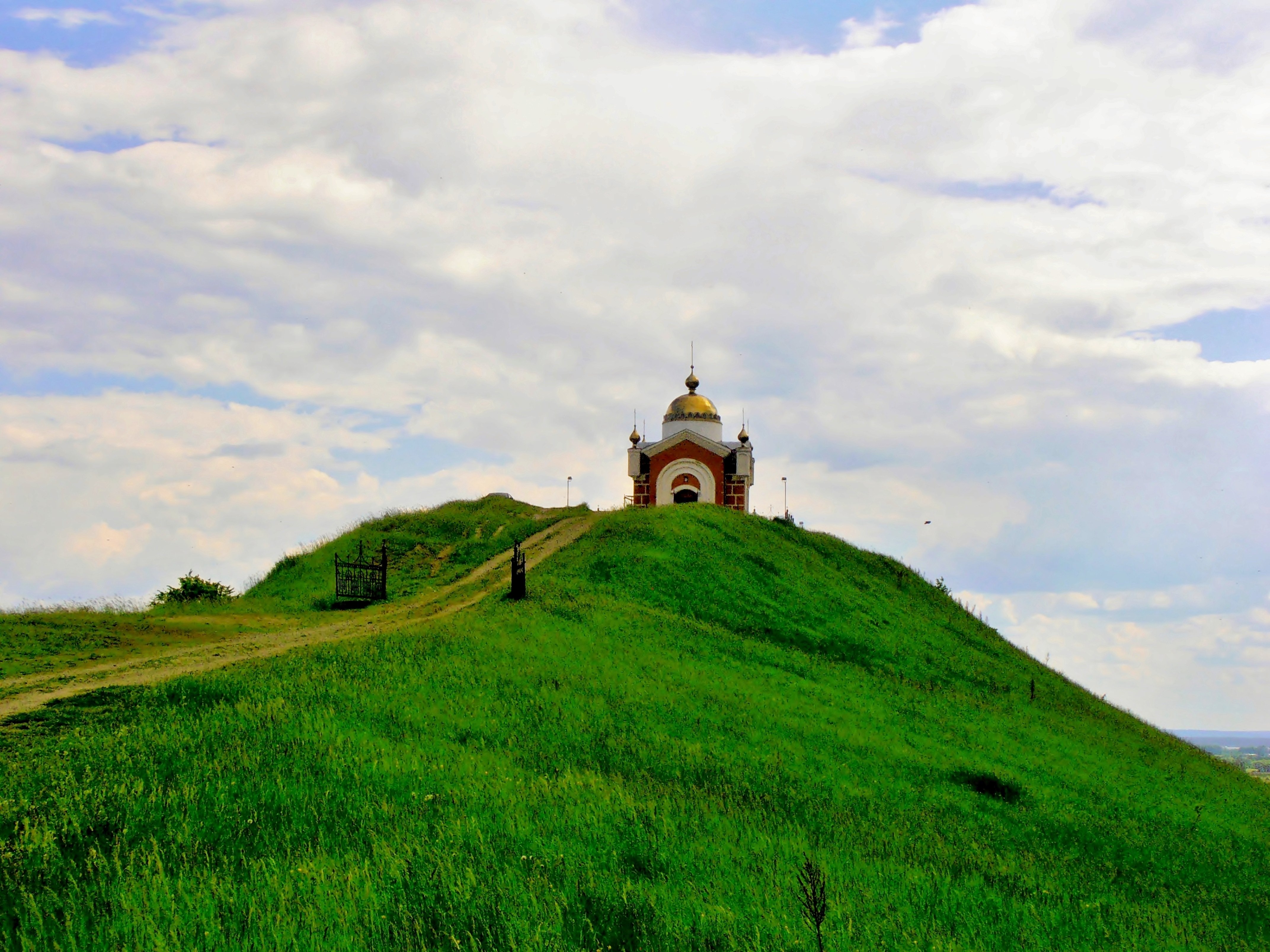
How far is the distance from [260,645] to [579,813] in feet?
43.5

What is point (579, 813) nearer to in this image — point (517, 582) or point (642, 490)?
point (517, 582)

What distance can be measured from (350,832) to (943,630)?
30453mm

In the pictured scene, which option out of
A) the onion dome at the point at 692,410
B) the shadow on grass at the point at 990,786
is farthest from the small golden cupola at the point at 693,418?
→ the shadow on grass at the point at 990,786

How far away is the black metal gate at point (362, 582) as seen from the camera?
93.9ft

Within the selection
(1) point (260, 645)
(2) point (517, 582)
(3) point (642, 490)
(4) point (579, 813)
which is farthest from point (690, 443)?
(4) point (579, 813)

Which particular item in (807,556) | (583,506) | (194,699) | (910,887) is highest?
(583,506)

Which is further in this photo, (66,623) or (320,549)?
(320,549)

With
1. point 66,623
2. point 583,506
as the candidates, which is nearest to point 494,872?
point 66,623

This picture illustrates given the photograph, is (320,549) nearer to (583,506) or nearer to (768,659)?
(583,506)

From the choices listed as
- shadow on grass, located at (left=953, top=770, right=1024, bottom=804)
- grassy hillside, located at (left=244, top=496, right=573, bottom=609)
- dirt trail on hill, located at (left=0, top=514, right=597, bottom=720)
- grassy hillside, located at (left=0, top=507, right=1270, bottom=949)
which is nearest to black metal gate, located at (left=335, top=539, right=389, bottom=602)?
grassy hillside, located at (left=244, top=496, right=573, bottom=609)

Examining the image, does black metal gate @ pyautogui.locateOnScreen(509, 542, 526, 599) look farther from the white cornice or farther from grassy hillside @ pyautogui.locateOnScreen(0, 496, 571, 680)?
the white cornice

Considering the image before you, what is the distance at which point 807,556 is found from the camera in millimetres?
36281

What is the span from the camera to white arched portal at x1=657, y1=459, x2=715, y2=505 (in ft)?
157

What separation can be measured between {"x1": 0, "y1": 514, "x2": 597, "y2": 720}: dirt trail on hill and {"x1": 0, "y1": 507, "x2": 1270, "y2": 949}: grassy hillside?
145 centimetres
